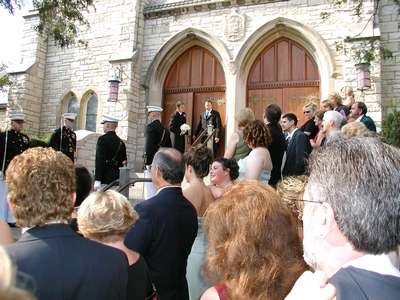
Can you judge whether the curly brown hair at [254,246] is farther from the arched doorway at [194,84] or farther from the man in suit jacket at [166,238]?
the arched doorway at [194,84]

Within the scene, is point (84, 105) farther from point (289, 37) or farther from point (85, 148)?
point (289, 37)

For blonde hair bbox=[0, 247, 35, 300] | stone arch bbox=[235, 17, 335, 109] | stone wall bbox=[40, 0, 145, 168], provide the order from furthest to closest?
1. stone wall bbox=[40, 0, 145, 168]
2. stone arch bbox=[235, 17, 335, 109]
3. blonde hair bbox=[0, 247, 35, 300]

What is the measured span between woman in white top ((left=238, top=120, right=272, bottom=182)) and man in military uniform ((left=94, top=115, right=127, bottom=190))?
331 cm

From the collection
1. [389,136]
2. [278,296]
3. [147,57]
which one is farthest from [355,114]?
[147,57]

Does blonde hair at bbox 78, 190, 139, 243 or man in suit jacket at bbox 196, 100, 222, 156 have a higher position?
man in suit jacket at bbox 196, 100, 222, 156

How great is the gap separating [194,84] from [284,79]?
2976 millimetres

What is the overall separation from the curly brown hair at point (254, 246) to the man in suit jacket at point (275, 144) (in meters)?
2.90

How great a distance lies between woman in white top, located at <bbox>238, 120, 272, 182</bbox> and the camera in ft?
13.0

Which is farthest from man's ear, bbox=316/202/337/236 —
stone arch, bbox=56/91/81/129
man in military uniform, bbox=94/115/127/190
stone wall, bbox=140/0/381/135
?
stone arch, bbox=56/91/81/129

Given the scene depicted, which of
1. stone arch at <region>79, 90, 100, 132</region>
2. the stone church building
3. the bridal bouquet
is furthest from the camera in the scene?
stone arch at <region>79, 90, 100, 132</region>

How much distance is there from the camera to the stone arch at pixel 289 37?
10727 mm

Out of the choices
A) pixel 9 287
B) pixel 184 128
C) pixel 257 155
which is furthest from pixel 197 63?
pixel 9 287

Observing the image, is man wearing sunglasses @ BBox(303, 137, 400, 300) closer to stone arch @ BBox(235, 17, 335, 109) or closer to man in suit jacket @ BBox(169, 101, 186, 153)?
man in suit jacket @ BBox(169, 101, 186, 153)

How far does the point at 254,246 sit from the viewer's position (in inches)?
63.6
